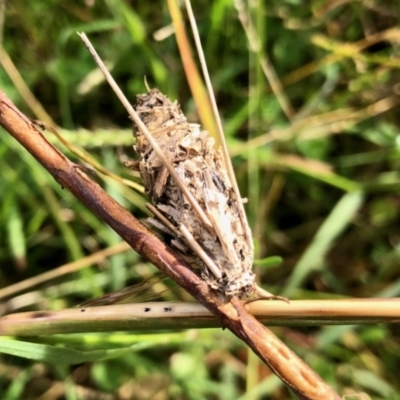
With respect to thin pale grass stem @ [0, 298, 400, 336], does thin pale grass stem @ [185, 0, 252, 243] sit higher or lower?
higher

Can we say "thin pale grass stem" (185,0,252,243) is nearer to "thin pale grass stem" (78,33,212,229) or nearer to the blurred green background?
"thin pale grass stem" (78,33,212,229)

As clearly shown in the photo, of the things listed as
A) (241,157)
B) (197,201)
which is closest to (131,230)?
(197,201)

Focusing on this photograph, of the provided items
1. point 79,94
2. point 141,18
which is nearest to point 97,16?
point 141,18

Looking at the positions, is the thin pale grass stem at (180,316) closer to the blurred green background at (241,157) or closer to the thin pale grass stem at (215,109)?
the thin pale grass stem at (215,109)

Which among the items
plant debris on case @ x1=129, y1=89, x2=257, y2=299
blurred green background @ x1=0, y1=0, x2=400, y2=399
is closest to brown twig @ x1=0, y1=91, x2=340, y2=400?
plant debris on case @ x1=129, y1=89, x2=257, y2=299

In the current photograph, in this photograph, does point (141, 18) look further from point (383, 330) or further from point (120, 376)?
point (383, 330)

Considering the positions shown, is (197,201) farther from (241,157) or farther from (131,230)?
(241,157)

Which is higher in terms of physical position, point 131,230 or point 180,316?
point 131,230
